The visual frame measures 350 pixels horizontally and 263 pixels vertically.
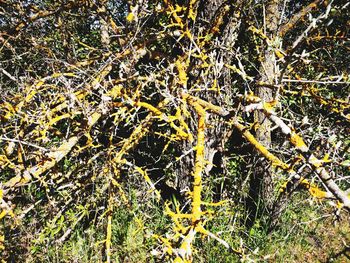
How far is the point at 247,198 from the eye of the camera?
3.47 meters

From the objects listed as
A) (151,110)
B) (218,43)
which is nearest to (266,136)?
(218,43)

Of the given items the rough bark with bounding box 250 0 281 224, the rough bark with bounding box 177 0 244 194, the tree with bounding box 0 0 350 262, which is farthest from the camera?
the rough bark with bounding box 250 0 281 224

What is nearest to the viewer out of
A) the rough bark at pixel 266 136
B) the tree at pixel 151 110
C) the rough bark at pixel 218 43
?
the tree at pixel 151 110

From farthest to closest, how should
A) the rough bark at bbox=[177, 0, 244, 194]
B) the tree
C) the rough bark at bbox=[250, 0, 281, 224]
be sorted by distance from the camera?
the rough bark at bbox=[250, 0, 281, 224] → the rough bark at bbox=[177, 0, 244, 194] → the tree

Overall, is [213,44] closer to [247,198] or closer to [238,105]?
[238,105]

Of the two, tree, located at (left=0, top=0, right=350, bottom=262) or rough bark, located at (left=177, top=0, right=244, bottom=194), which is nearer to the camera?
tree, located at (left=0, top=0, right=350, bottom=262)

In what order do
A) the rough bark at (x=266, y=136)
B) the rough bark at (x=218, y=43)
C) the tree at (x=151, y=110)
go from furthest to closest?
the rough bark at (x=266, y=136) → the rough bark at (x=218, y=43) → the tree at (x=151, y=110)

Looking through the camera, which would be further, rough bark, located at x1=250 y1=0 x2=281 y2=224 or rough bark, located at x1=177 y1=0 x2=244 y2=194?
rough bark, located at x1=250 y1=0 x2=281 y2=224

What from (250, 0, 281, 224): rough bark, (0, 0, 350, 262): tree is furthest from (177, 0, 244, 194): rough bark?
(250, 0, 281, 224): rough bark

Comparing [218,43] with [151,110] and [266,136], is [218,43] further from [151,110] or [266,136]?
[266,136]

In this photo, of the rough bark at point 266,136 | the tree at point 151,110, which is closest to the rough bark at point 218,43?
the tree at point 151,110

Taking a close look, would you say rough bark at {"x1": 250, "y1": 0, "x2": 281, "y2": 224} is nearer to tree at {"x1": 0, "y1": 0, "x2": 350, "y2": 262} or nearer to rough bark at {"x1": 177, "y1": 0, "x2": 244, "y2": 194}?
tree at {"x1": 0, "y1": 0, "x2": 350, "y2": 262}

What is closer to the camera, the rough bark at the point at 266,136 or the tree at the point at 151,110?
the tree at the point at 151,110

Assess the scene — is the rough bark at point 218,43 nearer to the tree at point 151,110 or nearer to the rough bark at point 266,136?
the tree at point 151,110
